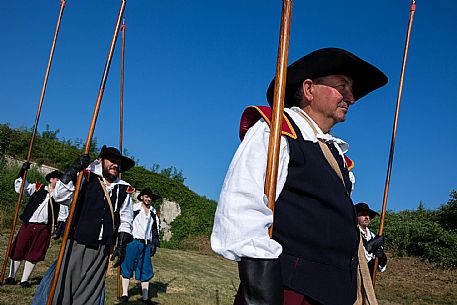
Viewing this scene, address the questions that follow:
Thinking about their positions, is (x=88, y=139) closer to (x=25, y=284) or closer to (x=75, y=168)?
(x=75, y=168)


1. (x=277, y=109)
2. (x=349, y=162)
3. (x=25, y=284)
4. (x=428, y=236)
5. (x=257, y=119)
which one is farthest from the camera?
(x=428, y=236)

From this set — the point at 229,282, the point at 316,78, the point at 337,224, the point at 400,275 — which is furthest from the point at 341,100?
the point at 400,275

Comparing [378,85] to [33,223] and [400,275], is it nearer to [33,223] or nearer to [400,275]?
[33,223]

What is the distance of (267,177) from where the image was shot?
1533mm

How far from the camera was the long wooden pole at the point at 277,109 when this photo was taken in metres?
1.53

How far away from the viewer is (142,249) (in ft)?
25.6

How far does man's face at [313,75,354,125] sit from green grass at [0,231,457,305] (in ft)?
16.9

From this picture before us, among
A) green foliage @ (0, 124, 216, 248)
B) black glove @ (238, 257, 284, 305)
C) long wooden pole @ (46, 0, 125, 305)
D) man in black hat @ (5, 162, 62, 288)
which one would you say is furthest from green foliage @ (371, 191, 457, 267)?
black glove @ (238, 257, 284, 305)

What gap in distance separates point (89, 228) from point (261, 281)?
340 centimetres

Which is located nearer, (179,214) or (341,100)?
→ (341,100)

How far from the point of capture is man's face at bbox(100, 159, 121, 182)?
4.76 m

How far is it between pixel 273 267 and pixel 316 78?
0.99 m

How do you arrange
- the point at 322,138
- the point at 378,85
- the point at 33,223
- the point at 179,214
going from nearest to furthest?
the point at 322,138
the point at 378,85
the point at 33,223
the point at 179,214

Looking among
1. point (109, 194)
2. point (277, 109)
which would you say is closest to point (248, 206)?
point (277, 109)
